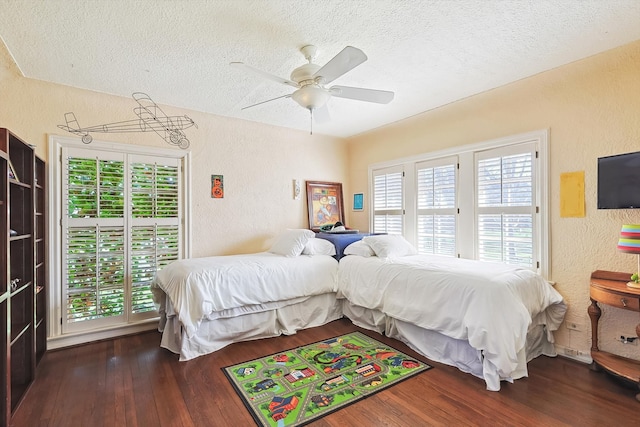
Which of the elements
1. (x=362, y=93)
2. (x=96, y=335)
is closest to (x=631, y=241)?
(x=362, y=93)

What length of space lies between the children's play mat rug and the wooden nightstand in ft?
4.21

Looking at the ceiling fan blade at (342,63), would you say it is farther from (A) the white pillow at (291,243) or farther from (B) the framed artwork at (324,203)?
(B) the framed artwork at (324,203)

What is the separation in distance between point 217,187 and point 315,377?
248 centimetres

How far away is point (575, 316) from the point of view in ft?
8.77

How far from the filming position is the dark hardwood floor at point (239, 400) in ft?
6.31

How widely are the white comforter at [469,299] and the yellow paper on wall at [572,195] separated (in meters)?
0.62

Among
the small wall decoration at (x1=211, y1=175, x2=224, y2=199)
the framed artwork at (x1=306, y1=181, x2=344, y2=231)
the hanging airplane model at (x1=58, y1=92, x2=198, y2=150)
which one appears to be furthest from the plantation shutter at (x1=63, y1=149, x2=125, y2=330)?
the framed artwork at (x1=306, y1=181, x2=344, y2=231)

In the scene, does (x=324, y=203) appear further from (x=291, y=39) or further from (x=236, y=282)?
(x=291, y=39)

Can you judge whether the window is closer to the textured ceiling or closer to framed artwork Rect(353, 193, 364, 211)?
the textured ceiling

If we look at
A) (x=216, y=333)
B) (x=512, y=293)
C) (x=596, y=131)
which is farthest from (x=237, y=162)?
(x=596, y=131)

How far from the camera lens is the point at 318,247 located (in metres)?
3.92

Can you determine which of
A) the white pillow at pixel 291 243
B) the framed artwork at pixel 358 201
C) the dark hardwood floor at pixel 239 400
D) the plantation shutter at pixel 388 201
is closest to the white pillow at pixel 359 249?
the white pillow at pixel 291 243

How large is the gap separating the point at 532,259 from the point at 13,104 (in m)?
4.93

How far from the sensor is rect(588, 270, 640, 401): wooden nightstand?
6.95 feet
